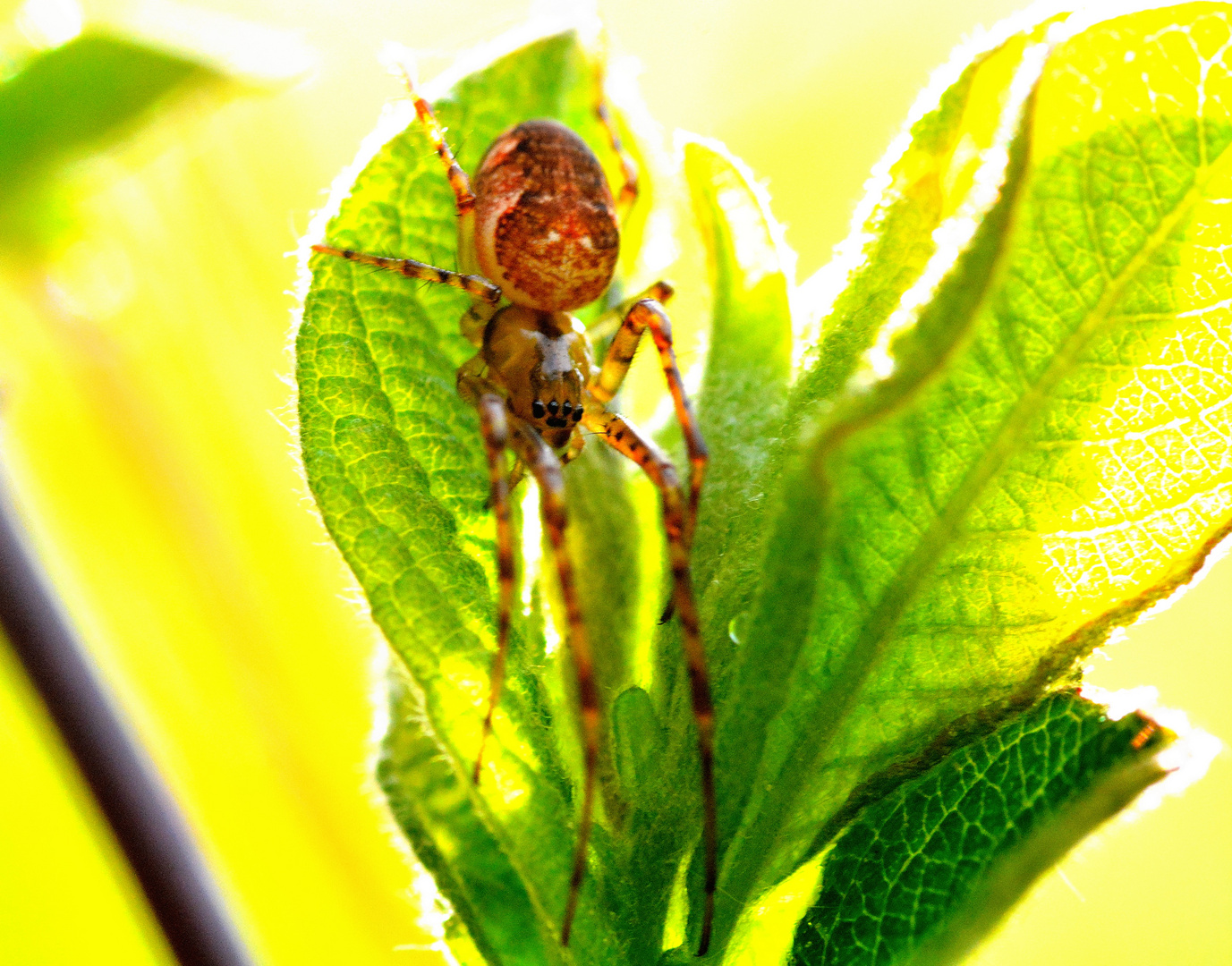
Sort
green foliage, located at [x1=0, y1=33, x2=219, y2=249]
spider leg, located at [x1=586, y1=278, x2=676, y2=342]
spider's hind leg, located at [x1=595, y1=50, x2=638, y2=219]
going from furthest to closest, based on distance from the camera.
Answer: spider leg, located at [x1=586, y1=278, x2=676, y2=342], green foliage, located at [x1=0, y1=33, x2=219, y2=249], spider's hind leg, located at [x1=595, y1=50, x2=638, y2=219]

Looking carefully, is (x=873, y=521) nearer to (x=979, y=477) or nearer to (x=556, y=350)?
(x=979, y=477)

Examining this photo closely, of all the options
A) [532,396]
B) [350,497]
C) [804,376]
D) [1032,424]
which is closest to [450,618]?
[350,497]

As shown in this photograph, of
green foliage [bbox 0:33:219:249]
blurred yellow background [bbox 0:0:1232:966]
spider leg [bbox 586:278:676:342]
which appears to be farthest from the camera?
blurred yellow background [bbox 0:0:1232:966]

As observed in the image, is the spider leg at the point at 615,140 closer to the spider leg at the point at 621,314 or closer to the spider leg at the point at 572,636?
the spider leg at the point at 621,314

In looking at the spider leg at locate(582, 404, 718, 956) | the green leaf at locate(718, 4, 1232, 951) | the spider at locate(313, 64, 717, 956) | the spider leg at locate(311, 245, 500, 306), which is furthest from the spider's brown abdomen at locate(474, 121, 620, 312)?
the green leaf at locate(718, 4, 1232, 951)

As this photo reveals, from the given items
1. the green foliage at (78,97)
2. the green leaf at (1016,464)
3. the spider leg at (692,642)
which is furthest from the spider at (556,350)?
the green foliage at (78,97)

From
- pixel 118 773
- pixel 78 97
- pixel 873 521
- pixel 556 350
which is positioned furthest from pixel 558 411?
pixel 873 521

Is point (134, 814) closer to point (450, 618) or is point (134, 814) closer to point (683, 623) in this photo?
point (450, 618)

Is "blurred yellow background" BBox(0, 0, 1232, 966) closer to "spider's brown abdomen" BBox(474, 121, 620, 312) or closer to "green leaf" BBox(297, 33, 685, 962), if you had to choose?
"spider's brown abdomen" BBox(474, 121, 620, 312)

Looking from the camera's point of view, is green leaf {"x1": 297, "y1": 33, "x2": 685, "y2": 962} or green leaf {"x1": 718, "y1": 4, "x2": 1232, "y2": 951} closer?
green leaf {"x1": 718, "y1": 4, "x2": 1232, "y2": 951}
